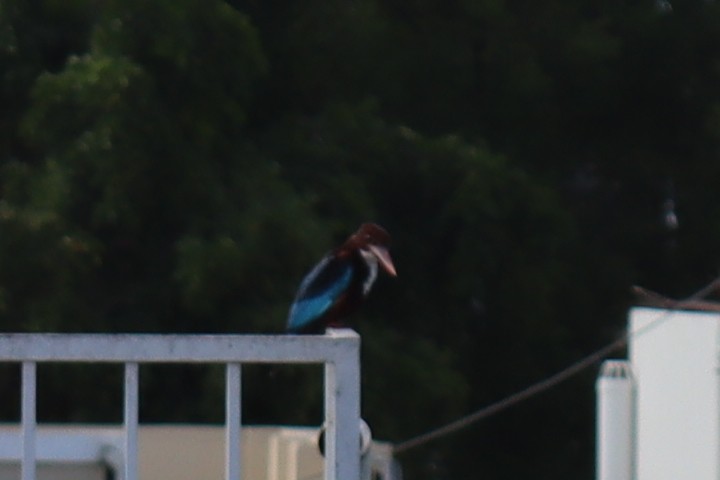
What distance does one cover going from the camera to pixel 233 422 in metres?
2.17

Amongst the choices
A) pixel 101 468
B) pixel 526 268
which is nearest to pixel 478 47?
pixel 526 268

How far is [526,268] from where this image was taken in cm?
1102

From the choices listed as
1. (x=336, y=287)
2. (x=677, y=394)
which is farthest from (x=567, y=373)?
(x=336, y=287)

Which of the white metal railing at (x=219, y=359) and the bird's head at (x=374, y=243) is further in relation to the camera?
the bird's head at (x=374, y=243)

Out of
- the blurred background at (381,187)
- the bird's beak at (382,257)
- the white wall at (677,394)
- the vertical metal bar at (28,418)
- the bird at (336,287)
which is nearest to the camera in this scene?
the vertical metal bar at (28,418)

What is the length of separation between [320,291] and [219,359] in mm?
1739

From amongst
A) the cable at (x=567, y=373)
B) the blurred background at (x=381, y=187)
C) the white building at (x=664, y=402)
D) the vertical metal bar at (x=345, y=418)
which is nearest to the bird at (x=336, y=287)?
the cable at (x=567, y=373)

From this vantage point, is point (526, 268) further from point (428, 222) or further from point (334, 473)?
point (334, 473)

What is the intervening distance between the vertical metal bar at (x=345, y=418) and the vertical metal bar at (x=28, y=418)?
39 cm

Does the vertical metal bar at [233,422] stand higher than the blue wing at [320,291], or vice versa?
the blue wing at [320,291]

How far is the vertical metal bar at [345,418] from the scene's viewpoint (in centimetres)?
219

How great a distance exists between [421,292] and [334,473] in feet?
28.1

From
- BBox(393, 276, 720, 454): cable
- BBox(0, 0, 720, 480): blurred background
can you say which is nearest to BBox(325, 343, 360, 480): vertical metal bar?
BBox(393, 276, 720, 454): cable

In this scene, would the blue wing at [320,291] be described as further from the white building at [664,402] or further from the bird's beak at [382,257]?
the white building at [664,402]
